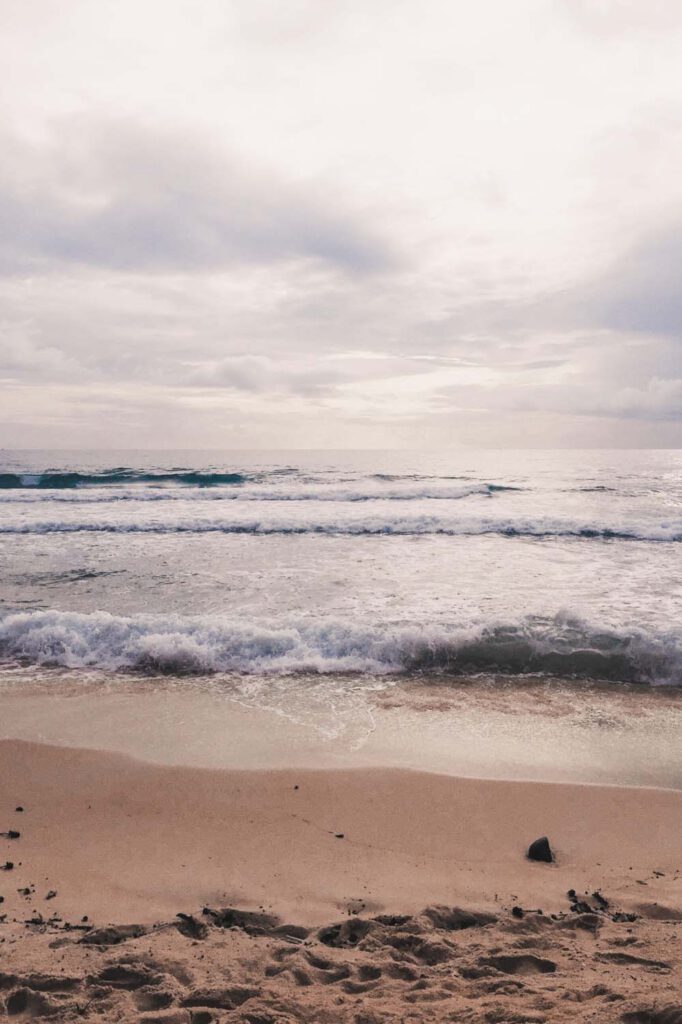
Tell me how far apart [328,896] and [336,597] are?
6995mm

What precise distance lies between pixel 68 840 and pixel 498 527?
60.1 feet

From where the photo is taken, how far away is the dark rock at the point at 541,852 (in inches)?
150

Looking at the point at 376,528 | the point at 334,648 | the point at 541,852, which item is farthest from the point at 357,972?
the point at 376,528

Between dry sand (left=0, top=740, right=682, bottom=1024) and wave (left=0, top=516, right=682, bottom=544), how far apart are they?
14.9 metres

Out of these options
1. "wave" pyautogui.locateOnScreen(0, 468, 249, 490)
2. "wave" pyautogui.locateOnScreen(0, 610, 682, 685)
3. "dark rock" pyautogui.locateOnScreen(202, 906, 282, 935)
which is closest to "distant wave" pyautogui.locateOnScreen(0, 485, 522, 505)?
"wave" pyautogui.locateOnScreen(0, 468, 249, 490)

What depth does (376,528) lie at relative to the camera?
67.1ft

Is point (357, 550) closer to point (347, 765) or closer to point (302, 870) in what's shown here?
point (347, 765)

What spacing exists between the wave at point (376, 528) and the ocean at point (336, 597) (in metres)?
0.11

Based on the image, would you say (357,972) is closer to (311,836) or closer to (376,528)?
(311,836)

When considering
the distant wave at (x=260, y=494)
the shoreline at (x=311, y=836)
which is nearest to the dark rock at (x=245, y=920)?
the shoreline at (x=311, y=836)

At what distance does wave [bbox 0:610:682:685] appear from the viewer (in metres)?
7.27

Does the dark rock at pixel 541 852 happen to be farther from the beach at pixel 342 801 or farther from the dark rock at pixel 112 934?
the dark rock at pixel 112 934

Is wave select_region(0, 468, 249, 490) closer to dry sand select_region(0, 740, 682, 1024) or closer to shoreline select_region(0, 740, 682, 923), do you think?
shoreline select_region(0, 740, 682, 923)

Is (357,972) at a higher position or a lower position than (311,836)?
higher
